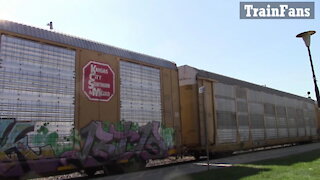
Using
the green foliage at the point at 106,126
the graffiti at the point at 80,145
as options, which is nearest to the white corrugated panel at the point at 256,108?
the graffiti at the point at 80,145

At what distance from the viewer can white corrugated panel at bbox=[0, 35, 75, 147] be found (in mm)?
7684

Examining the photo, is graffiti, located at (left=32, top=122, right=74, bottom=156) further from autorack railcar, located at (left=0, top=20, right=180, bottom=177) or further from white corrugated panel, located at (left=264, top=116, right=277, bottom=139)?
white corrugated panel, located at (left=264, top=116, right=277, bottom=139)

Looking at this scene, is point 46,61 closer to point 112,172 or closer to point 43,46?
point 43,46

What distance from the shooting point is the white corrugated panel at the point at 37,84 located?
25.2 ft

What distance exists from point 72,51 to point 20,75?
1955 mm

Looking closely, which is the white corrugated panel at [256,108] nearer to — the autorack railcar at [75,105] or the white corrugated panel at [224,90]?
the white corrugated panel at [224,90]

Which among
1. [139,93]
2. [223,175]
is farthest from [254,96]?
[223,175]

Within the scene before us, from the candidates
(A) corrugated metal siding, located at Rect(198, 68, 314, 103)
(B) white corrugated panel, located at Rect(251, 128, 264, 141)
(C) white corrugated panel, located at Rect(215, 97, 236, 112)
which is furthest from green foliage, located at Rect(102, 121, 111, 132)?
(B) white corrugated panel, located at Rect(251, 128, 264, 141)

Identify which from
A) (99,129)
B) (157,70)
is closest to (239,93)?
(157,70)

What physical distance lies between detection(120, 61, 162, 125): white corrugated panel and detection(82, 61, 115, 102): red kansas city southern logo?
1.82 feet

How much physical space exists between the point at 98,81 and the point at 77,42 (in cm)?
141

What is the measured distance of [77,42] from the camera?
31.9ft

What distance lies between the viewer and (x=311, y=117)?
2877cm

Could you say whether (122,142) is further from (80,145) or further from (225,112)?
(225,112)
